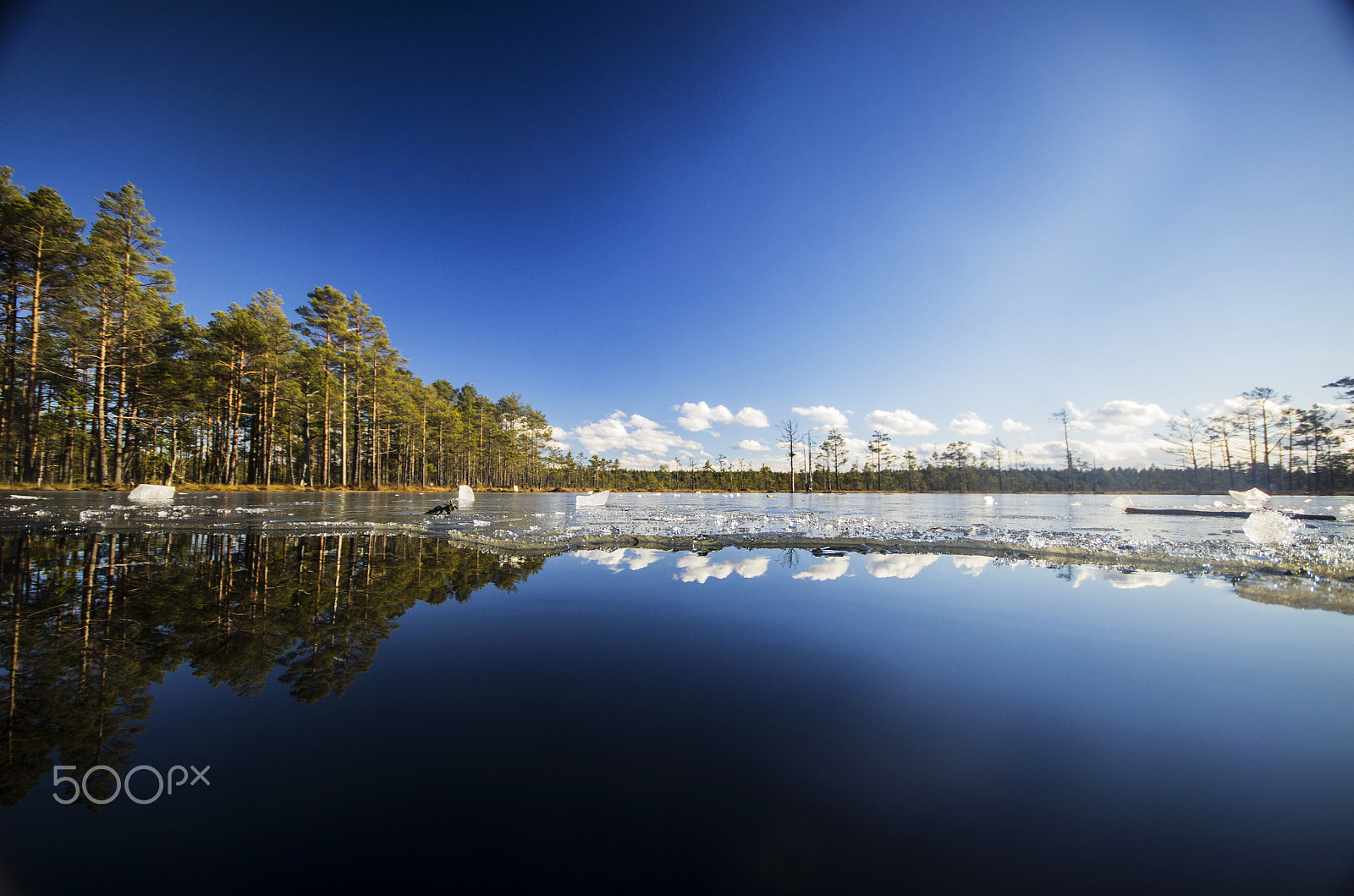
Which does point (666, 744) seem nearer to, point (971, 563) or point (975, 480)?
point (971, 563)

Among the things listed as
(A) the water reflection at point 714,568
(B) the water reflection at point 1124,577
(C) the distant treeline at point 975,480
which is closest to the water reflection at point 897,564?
(A) the water reflection at point 714,568

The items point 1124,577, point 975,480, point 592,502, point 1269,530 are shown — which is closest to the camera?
A: point 1124,577

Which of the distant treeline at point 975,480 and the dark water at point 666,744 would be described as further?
the distant treeline at point 975,480

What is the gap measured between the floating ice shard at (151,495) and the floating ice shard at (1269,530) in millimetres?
26086

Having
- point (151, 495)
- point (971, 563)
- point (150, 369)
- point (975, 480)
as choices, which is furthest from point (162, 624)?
point (975, 480)

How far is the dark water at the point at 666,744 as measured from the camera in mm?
1203

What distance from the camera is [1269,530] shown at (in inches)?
300

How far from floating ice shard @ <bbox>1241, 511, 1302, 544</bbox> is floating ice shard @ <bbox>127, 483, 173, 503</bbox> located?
26.1 metres

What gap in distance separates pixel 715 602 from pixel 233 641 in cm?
317

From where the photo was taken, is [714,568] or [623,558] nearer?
[714,568]

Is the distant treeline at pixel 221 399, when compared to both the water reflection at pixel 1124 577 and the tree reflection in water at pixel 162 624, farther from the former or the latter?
the water reflection at pixel 1124 577

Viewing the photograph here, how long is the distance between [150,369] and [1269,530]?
39.8 metres

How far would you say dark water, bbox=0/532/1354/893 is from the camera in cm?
120

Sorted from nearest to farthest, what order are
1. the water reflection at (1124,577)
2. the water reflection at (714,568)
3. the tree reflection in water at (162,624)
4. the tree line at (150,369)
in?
the tree reflection in water at (162,624) → the water reflection at (1124,577) → the water reflection at (714,568) → the tree line at (150,369)
